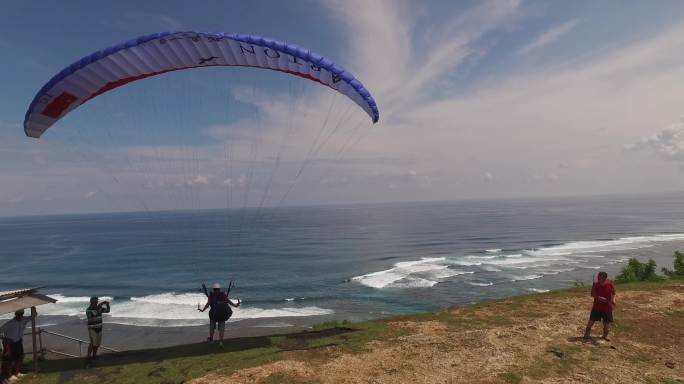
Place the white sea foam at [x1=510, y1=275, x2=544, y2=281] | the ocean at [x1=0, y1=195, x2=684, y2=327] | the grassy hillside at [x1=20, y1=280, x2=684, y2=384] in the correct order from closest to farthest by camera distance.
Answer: the grassy hillside at [x1=20, y1=280, x2=684, y2=384] < the ocean at [x1=0, y1=195, x2=684, y2=327] < the white sea foam at [x1=510, y1=275, x2=544, y2=281]

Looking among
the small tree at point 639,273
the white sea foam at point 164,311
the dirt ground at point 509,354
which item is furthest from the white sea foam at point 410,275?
the dirt ground at point 509,354

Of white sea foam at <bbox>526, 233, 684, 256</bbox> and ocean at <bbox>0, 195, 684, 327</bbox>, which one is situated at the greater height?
white sea foam at <bbox>526, 233, 684, 256</bbox>

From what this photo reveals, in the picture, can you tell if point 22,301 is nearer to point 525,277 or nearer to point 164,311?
point 164,311

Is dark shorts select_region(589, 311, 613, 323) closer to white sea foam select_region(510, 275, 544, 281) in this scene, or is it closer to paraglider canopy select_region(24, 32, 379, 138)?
paraglider canopy select_region(24, 32, 379, 138)

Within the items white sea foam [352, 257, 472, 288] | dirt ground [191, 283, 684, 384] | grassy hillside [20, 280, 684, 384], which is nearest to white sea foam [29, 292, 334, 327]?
white sea foam [352, 257, 472, 288]

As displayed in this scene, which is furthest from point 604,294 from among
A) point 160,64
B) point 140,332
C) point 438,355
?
point 140,332
